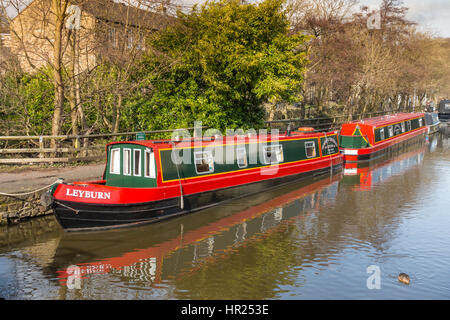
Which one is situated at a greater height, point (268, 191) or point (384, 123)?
point (384, 123)

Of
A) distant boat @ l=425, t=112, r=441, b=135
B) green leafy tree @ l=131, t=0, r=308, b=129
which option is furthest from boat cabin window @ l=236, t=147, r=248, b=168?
distant boat @ l=425, t=112, r=441, b=135

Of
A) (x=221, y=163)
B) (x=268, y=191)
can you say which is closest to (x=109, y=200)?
(x=221, y=163)

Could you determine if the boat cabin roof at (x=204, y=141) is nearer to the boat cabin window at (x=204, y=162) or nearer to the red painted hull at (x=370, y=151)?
the boat cabin window at (x=204, y=162)

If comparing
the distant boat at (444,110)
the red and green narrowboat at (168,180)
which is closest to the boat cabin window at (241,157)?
the red and green narrowboat at (168,180)

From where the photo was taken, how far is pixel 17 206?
38.8 feet

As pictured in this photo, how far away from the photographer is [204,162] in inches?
546

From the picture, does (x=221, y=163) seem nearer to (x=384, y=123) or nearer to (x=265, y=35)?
(x=265, y=35)

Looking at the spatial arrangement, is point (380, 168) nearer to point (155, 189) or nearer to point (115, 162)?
point (155, 189)

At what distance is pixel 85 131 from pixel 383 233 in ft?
47.1

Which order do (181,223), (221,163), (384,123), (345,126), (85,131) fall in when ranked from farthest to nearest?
(384,123) < (345,126) < (85,131) < (221,163) < (181,223)

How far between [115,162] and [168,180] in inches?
74.0

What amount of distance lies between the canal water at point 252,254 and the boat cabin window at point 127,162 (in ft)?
6.23

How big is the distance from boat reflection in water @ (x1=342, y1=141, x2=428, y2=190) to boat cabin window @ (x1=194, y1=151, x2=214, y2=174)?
7474mm

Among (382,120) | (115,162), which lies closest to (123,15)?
(115,162)
